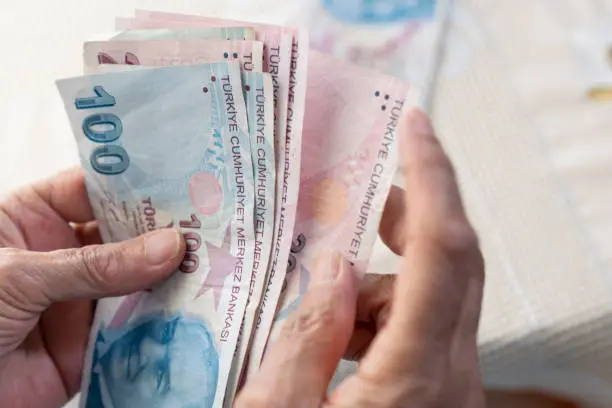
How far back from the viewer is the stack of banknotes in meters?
0.52

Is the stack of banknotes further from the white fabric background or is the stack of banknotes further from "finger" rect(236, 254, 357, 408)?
the white fabric background

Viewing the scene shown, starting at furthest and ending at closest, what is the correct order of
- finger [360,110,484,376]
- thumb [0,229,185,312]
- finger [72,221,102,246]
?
finger [72,221,102,246], thumb [0,229,185,312], finger [360,110,484,376]

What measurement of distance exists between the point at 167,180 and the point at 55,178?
116 millimetres

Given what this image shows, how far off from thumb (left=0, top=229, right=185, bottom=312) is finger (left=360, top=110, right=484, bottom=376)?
208 millimetres

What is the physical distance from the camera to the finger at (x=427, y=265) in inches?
15.7

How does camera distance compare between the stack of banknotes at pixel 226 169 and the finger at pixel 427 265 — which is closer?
the finger at pixel 427 265

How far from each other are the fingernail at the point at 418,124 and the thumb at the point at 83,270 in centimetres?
22

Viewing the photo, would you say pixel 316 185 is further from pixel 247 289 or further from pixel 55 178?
pixel 55 178

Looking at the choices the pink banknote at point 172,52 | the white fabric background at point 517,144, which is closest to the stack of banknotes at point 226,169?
the pink banknote at point 172,52

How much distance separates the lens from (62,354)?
23.2 inches

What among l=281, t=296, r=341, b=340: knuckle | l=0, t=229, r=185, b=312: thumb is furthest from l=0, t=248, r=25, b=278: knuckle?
l=281, t=296, r=341, b=340: knuckle

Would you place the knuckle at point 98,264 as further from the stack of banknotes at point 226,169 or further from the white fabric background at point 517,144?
the white fabric background at point 517,144

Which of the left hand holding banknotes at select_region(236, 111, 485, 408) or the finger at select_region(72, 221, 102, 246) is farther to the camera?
the finger at select_region(72, 221, 102, 246)

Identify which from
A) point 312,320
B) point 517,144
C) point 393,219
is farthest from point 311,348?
point 517,144
